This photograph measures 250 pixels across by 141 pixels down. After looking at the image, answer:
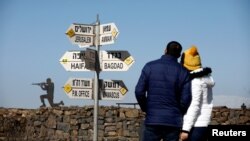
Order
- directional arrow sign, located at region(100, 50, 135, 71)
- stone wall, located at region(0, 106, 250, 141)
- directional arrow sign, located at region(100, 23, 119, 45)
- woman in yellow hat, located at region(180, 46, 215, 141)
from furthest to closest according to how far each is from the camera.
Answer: stone wall, located at region(0, 106, 250, 141) → directional arrow sign, located at region(100, 50, 135, 71) → directional arrow sign, located at region(100, 23, 119, 45) → woman in yellow hat, located at region(180, 46, 215, 141)

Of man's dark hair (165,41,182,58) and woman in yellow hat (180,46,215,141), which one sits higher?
man's dark hair (165,41,182,58)

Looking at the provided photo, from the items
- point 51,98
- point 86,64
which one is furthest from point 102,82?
point 51,98

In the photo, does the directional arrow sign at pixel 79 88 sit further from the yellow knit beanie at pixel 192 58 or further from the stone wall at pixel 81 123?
the stone wall at pixel 81 123

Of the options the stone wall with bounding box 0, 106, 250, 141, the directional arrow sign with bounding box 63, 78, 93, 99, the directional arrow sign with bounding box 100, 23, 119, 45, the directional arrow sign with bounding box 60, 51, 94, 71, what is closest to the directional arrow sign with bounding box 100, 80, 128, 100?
the directional arrow sign with bounding box 63, 78, 93, 99

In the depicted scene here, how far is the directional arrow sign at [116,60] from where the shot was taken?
7176mm

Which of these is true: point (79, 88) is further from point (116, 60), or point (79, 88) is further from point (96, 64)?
point (116, 60)

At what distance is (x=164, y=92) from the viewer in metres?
4.45

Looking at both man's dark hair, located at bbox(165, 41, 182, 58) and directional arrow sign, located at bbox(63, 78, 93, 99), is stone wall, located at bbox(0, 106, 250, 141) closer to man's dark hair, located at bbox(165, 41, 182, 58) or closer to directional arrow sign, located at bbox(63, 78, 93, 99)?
directional arrow sign, located at bbox(63, 78, 93, 99)

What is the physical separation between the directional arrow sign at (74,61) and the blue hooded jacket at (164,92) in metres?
2.83

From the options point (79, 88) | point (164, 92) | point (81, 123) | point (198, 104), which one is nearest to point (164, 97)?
point (164, 92)

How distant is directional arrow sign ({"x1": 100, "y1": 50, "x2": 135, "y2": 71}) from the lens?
7.18 m

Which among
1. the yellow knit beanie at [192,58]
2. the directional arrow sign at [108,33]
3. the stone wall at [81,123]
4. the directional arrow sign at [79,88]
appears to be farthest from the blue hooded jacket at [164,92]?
the stone wall at [81,123]

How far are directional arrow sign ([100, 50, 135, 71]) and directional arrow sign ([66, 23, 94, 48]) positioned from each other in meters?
0.29

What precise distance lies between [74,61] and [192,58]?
315 cm
